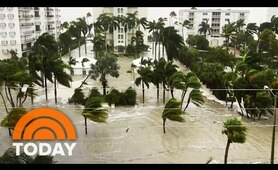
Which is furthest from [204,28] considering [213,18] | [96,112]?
[96,112]

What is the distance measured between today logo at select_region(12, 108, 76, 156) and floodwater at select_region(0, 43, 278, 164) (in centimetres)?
181

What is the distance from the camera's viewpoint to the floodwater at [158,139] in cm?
1498

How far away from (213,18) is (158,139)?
140 feet

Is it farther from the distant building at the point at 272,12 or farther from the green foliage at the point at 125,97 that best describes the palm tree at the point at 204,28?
the green foliage at the point at 125,97

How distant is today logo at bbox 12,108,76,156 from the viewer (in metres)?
9.44

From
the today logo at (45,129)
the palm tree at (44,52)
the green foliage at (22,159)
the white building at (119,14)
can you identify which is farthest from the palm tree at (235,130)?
the white building at (119,14)

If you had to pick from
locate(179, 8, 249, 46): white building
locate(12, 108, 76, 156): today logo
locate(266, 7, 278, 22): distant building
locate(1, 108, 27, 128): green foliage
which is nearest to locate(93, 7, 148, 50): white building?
locate(179, 8, 249, 46): white building

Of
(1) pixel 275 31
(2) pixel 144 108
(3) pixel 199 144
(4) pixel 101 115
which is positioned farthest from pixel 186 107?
(1) pixel 275 31

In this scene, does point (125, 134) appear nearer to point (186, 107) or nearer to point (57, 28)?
point (186, 107)

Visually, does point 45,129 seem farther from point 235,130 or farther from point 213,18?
point 213,18

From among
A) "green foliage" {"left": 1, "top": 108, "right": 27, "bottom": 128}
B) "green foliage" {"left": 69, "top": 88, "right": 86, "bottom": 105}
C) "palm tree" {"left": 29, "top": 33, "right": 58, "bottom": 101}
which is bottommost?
"green foliage" {"left": 69, "top": 88, "right": 86, "bottom": 105}

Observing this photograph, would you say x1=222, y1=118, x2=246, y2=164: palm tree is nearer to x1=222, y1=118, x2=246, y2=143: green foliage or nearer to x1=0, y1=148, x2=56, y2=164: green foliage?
x1=222, y1=118, x2=246, y2=143: green foliage

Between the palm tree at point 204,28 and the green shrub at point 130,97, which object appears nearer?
the green shrub at point 130,97

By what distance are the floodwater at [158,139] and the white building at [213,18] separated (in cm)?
3478
